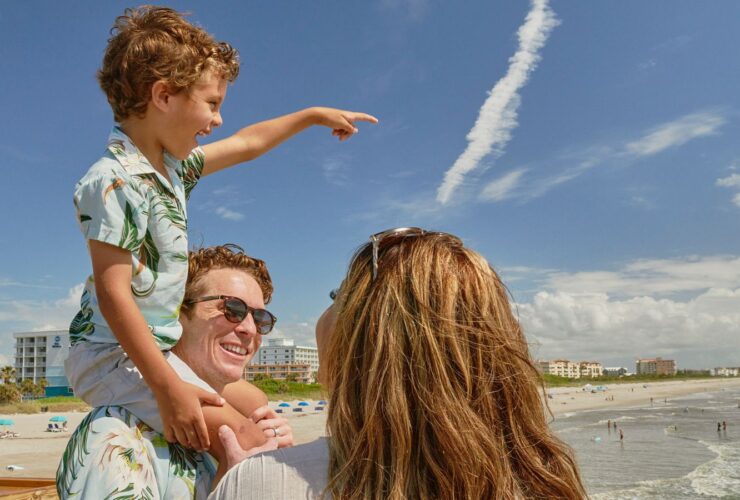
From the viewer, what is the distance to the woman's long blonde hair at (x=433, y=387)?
4.58 ft

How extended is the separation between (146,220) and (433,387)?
1023mm

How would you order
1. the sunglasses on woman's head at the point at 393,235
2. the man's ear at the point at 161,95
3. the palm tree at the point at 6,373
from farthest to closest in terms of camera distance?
1. the palm tree at the point at 6,373
2. the man's ear at the point at 161,95
3. the sunglasses on woman's head at the point at 393,235

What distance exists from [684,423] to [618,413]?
1096 cm

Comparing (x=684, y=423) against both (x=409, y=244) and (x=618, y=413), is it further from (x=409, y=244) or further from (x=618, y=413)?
(x=409, y=244)

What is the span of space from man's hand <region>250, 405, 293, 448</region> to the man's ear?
40.4 inches

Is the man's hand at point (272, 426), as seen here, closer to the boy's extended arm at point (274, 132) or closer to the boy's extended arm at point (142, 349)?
the boy's extended arm at point (142, 349)

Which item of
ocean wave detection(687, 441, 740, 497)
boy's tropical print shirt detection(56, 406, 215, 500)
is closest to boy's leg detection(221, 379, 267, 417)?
boy's tropical print shirt detection(56, 406, 215, 500)

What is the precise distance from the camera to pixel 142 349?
5.77 ft

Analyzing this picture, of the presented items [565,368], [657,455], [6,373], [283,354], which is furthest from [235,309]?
[565,368]

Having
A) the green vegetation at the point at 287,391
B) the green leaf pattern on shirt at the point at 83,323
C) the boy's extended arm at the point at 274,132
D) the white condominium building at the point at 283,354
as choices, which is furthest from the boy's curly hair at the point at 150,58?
the white condominium building at the point at 283,354

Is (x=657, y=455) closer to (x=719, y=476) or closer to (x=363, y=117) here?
(x=719, y=476)

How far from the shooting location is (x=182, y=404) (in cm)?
177

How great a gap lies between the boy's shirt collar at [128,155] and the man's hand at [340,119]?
100 cm

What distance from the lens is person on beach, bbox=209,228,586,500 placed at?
4.55 feet
